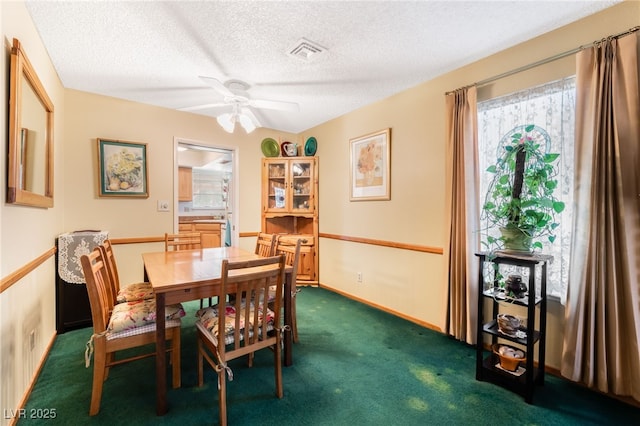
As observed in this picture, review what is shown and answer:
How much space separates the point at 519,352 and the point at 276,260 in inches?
70.7

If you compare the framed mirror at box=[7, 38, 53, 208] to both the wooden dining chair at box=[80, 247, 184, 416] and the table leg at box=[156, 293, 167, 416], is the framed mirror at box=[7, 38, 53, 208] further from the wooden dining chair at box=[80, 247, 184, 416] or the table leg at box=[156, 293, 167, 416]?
the table leg at box=[156, 293, 167, 416]

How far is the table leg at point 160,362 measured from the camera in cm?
169

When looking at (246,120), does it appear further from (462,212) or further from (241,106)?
(462,212)

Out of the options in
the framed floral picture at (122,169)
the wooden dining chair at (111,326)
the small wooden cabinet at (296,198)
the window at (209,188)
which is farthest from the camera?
the window at (209,188)

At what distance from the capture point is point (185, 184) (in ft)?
21.1

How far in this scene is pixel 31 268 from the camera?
1932 mm

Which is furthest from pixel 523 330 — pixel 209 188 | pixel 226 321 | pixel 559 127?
pixel 209 188

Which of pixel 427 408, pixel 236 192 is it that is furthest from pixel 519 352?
pixel 236 192

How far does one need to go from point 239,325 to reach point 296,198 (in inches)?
125

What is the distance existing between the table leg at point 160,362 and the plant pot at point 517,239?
232 cm

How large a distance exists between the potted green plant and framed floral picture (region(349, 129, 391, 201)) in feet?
4.49

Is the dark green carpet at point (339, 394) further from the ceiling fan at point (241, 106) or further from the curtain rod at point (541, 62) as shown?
the curtain rod at point (541, 62)

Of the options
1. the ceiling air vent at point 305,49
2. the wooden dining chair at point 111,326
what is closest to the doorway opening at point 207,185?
the ceiling air vent at point 305,49

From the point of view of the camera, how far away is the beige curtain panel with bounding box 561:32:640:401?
1753mm
